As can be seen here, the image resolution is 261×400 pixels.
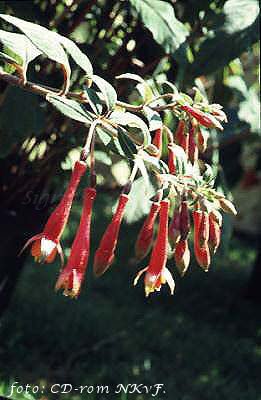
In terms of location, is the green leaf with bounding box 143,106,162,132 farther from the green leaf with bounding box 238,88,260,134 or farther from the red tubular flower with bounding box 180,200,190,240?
the green leaf with bounding box 238,88,260,134

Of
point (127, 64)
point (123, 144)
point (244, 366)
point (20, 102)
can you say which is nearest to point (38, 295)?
point (244, 366)

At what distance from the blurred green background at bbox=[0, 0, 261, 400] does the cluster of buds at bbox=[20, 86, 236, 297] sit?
50 centimetres

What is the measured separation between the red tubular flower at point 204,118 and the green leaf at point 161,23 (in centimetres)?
46

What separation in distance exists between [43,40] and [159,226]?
0.33m

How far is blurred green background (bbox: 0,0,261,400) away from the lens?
172 cm

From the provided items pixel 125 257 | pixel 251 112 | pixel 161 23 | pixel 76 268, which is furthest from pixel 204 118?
pixel 125 257

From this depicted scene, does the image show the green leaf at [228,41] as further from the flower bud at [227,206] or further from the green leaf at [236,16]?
the flower bud at [227,206]

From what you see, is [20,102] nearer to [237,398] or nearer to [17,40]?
[17,40]

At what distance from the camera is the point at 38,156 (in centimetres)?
209

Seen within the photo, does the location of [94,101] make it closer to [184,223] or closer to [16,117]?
[184,223]

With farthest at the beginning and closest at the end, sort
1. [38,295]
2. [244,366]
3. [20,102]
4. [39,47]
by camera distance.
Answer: [38,295]
[244,366]
[20,102]
[39,47]

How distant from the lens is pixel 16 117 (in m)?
1.67

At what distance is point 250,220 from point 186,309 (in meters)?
2.14

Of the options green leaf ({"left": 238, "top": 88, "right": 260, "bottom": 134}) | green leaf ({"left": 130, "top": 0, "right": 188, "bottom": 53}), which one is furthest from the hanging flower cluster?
green leaf ({"left": 238, "top": 88, "right": 260, "bottom": 134})
